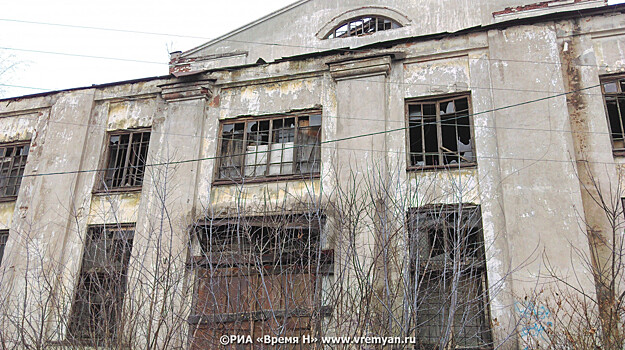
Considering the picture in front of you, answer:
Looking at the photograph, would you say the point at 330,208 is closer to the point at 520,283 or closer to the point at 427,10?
the point at 520,283

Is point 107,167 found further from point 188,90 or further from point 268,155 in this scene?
point 268,155

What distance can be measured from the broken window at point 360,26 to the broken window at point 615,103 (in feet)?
21.2

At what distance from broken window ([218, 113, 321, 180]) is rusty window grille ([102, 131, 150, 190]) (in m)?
1.88

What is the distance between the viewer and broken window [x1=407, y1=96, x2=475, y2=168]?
31.1ft

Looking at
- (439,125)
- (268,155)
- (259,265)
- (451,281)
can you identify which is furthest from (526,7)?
(259,265)

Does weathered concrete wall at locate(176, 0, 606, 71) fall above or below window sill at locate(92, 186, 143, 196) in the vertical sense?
above

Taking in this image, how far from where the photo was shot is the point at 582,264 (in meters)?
7.90

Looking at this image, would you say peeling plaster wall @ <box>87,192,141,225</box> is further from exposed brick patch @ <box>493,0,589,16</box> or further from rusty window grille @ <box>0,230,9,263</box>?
exposed brick patch @ <box>493,0,589,16</box>

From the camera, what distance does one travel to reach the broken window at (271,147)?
33.6ft

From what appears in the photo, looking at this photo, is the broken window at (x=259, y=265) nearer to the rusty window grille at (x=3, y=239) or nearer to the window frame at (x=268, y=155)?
the window frame at (x=268, y=155)

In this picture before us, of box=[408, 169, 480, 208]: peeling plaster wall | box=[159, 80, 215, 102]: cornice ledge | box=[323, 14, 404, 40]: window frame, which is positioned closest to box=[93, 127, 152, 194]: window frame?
box=[159, 80, 215, 102]: cornice ledge

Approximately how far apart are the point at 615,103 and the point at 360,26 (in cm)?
729

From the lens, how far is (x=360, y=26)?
14.5m

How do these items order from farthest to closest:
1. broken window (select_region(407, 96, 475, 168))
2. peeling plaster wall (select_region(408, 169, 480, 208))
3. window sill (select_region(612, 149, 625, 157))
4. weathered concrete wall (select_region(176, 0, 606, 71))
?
1. weathered concrete wall (select_region(176, 0, 606, 71))
2. broken window (select_region(407, 96, 475, 168))
3. peeling plaster wall (select_region(408, 169, 480, 208))
4. window sill (select_region(612, 149, 625, 157))
